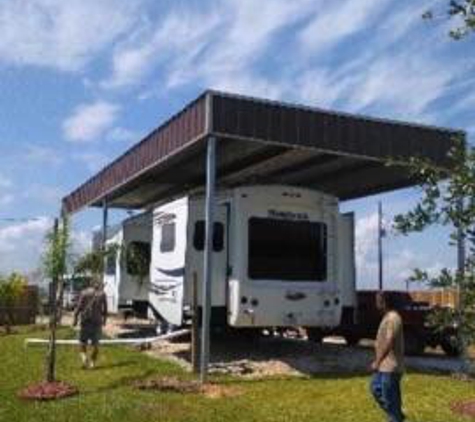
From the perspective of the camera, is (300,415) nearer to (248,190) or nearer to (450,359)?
(248,190)

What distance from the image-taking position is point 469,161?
7.39 metres

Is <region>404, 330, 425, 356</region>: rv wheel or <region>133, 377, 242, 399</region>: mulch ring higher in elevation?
<region>404, 330, 425, 356</region>: rv wheel

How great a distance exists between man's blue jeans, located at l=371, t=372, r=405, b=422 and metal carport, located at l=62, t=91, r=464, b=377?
375 centimetres

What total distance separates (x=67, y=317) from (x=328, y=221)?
25756 millimetres

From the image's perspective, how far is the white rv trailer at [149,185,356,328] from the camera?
18734 mm

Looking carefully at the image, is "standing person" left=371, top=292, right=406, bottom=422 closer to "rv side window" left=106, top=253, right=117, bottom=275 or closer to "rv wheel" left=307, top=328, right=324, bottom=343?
"rv wheel" left=307, top=328, right=324, bottom=343

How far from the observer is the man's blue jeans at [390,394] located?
1137 cm

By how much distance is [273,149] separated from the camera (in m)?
20.6

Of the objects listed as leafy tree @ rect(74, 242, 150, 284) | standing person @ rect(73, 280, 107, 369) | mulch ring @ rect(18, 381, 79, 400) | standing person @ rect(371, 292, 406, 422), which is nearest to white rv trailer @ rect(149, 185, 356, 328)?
standing person @ rect(73, 280, 107, 369)

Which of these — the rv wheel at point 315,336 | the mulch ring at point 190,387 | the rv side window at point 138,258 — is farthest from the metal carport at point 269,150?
the rv wheel at point 315,336

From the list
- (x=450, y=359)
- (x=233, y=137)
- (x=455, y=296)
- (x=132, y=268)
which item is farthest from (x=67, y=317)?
(x=455, y=296)

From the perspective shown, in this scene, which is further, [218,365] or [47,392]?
[218,365]

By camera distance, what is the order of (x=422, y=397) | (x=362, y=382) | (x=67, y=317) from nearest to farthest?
(x=422, y=397), (x=362, y=382), (x=67, y=317)

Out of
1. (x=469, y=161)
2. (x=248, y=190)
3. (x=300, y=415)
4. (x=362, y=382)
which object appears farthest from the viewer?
(x=248, y=190)
